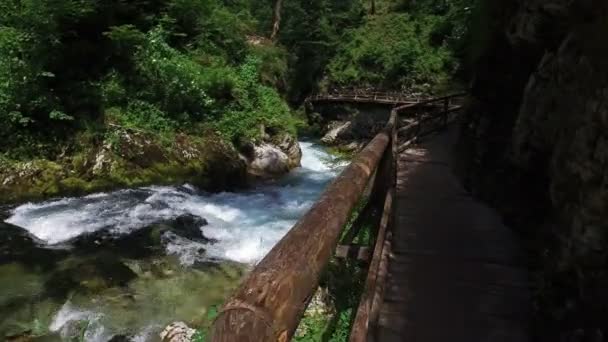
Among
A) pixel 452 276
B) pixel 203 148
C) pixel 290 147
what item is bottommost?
pixel 290 147

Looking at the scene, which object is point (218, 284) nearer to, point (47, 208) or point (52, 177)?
point (47, 208)

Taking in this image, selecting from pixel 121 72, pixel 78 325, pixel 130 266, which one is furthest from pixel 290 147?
pixel 78 325

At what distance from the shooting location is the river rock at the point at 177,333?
24.4 feet

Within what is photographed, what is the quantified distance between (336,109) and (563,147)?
29975 mm

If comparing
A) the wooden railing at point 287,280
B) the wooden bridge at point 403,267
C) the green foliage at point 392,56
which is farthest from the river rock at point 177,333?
the green foliage at point 392,56

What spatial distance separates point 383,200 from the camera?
5.33 meters

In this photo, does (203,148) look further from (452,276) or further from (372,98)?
(372,98)

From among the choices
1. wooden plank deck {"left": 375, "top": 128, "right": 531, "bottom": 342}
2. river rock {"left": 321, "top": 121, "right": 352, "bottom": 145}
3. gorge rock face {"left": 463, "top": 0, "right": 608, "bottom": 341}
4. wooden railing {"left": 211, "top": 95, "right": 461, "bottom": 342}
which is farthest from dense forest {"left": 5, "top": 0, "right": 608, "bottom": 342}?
river rock {"left": 321, "top": 121, "right": 352, "bottom": 145}

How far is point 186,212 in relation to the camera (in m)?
12.5

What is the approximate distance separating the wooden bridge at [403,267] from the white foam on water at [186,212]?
4113 mm

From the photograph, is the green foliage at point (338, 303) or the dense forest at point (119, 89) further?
the dense forest at point (119, 89)

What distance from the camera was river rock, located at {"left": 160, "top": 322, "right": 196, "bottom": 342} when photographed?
744 cm

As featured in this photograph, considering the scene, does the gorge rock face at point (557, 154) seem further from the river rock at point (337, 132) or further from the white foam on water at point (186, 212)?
the river rock at point (337, 132)

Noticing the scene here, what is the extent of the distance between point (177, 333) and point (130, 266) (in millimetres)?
2640
